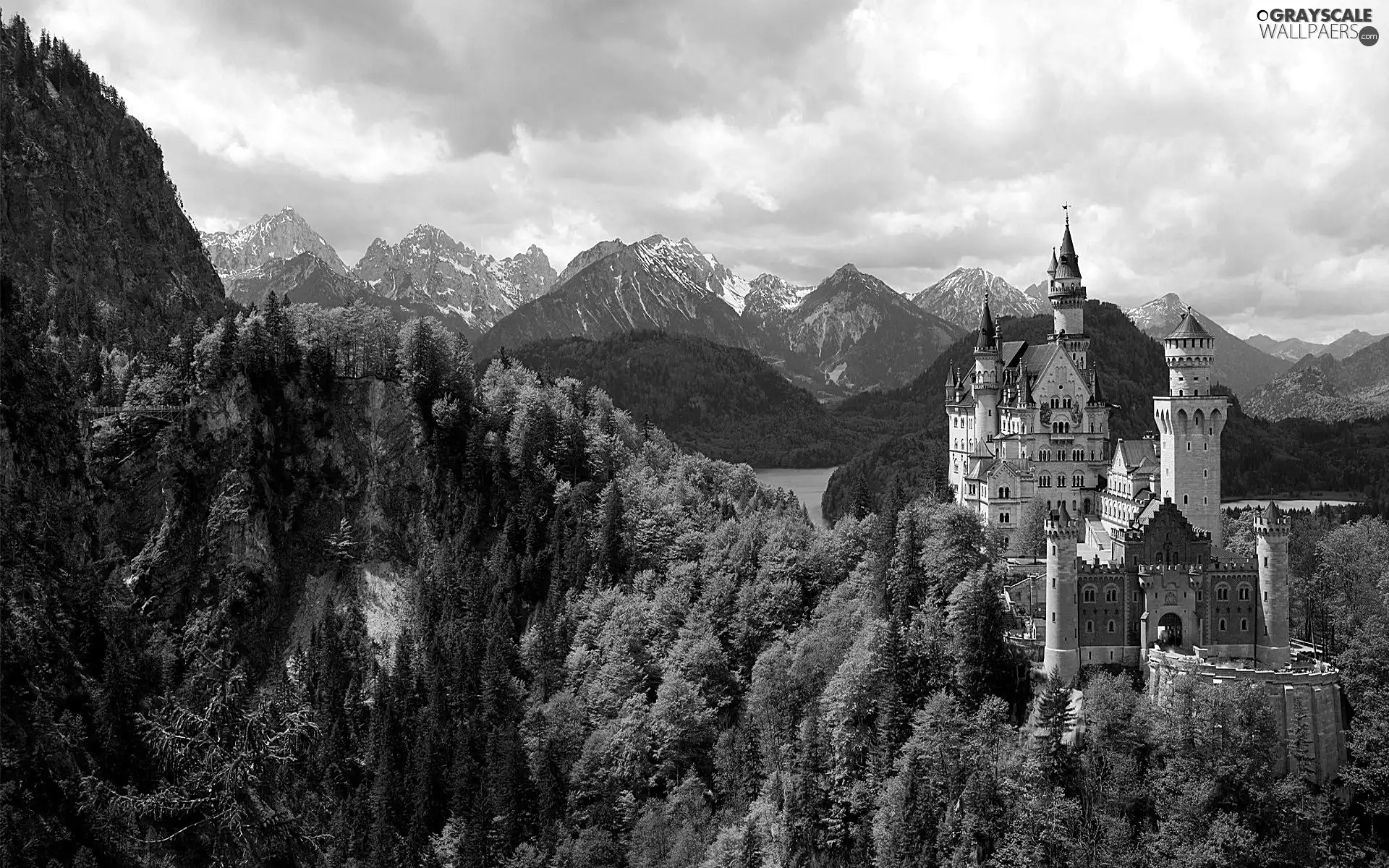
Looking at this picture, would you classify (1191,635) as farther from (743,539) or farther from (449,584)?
(449,584)

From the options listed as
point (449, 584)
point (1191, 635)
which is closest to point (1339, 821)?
point (1191, 635)

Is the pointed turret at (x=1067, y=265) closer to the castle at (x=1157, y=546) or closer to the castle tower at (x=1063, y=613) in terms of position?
the castle at (x=1157, y=546)

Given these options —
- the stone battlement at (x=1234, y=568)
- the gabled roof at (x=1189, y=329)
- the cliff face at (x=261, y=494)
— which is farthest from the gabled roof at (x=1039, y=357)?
the cliff face at (x=261, y=494)

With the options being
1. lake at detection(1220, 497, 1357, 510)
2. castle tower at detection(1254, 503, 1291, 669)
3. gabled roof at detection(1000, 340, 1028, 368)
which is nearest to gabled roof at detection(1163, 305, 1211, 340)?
castle tower at detection(1254, 503, 1291, 669)

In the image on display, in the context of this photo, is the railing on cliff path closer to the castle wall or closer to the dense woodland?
the dense woodland

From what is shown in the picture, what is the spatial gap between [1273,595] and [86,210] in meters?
167

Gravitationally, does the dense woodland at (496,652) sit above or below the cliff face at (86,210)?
below

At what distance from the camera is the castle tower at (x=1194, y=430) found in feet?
254

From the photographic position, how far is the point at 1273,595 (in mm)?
70438

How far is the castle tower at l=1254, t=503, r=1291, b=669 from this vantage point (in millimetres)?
70438

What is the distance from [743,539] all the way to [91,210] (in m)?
126

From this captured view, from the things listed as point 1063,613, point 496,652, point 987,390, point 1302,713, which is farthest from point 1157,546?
point 496,652

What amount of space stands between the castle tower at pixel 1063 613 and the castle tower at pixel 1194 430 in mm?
12806

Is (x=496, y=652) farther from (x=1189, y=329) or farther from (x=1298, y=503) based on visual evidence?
(x=1298, y=503)
